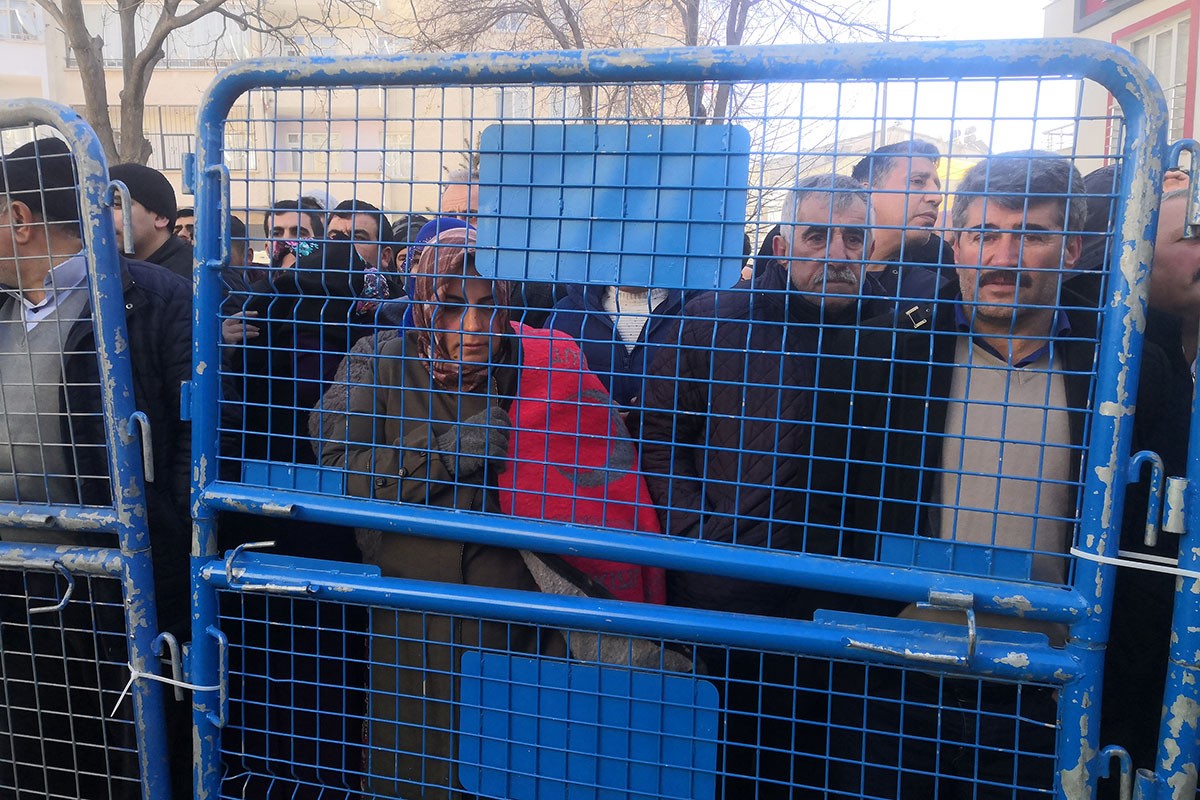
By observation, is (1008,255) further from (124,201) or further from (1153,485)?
(124,201)

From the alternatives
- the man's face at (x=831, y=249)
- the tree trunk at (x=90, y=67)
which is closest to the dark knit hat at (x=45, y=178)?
the man's face at (x=831, y=249)

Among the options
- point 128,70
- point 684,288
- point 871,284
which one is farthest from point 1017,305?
point 128,70

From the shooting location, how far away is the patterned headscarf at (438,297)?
78.2 inches

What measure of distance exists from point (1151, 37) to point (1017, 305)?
12.7 m

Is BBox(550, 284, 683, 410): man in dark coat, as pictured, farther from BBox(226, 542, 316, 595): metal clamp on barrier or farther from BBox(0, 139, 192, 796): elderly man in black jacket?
BBox(0, 139, 192, 796): elderly man in black jacket

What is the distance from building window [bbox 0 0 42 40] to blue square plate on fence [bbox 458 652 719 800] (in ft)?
97.2

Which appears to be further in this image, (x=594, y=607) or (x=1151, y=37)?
(x=1151, y=37)

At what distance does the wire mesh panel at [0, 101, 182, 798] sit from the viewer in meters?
2.13

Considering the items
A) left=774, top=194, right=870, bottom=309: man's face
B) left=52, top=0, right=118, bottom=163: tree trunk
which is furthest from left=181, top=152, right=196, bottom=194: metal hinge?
left=52, top=0, right=118, bottom=163: tree trunk

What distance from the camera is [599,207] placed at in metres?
1.80

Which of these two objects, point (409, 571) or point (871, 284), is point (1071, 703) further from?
point (409, 571)

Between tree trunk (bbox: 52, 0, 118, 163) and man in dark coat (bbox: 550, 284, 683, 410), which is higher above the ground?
tree trunk (bbox: 52, 0, 118, 163)

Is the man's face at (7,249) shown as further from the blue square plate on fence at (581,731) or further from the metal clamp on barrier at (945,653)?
the metal clamp on barrier at (945,653)

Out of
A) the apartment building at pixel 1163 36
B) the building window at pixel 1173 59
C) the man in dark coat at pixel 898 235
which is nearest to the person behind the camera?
the man in dark coat at pixel 898 235
